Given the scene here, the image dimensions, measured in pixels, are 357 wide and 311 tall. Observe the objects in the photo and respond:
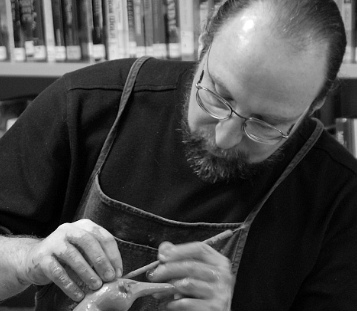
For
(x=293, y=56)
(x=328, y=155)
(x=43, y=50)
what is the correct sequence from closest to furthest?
1. (x=293, y=56)
2. (x=328, y=155)
3. (x=43, y=50)

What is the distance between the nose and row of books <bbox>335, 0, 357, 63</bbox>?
557mm

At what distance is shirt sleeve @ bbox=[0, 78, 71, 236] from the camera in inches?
42.4

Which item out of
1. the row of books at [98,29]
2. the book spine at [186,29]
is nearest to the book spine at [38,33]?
the row of books at [98,29]

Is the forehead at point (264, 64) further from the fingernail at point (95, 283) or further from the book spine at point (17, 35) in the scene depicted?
the book spine at point (17, 35)

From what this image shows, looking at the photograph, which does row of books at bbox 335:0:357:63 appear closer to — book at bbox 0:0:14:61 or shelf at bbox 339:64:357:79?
shelf at bbox 339:64:357:79

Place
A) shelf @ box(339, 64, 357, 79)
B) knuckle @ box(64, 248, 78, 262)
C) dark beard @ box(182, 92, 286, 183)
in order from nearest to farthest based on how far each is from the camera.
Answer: knuckle @ box(64, 248, 78, 262) → dark beard @ box(182, 92, 286, 183) → shelf @ box(339, 64, 357, 79)

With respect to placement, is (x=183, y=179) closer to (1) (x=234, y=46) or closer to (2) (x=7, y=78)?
(1) (x=234, y=46)

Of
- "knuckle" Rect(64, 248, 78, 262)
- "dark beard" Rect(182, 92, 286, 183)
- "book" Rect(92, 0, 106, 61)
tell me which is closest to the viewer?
"knuckle" Rect(64, 248, 78, 262)

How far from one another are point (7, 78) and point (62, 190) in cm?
81

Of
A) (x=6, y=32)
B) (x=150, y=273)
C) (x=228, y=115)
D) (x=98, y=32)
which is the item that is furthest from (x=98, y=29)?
(x=150, y=273)

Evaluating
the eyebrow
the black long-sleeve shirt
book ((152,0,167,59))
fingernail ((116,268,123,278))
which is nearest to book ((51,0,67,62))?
book ((152,0,167,59))

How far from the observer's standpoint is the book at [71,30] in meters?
1.51

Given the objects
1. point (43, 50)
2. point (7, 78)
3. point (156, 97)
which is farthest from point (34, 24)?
point (156, 97)

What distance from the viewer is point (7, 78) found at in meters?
1.83
